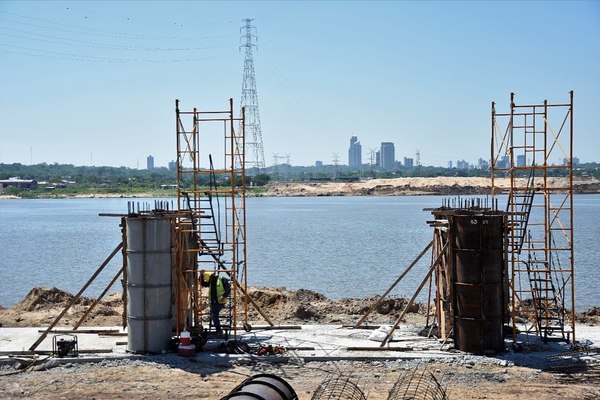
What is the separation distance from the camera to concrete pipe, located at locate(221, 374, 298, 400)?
12188 millimetres

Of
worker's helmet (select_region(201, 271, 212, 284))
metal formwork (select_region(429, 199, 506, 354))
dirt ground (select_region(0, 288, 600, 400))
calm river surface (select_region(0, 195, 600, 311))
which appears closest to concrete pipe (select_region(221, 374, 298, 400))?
dirt ground (select_region(0, 288, 600, 400))

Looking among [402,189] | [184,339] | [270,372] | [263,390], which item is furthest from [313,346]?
[402,189]

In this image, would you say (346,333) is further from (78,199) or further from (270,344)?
(78,199)

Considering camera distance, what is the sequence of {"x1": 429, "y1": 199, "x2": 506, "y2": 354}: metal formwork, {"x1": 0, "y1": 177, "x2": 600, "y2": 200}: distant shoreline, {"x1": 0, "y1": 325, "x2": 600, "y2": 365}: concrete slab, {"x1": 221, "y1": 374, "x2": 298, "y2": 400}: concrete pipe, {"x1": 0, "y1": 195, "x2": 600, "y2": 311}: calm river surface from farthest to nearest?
{"x1": 0, "y1": 177, "x2": 600, "y2": 200}: distant shoreline, {"x1": 0, "y1": 195, "x2": 600, "y2": 311}: calm river surface, {"x1": 429, "y1": 199, "x2": 506, "y2": 354}: metal formwork, {"x1": 0, "y1": 325, "x2": 600, "y2": 365}: concrete slab, {"x1": 221, "y1": 374, "x2": 298, "y2": 400}: concrete pipe

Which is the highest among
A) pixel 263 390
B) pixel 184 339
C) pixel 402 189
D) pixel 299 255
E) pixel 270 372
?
pixel 263 390

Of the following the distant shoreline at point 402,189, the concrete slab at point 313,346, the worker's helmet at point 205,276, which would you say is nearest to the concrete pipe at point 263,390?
the concrete slab at point 313,346

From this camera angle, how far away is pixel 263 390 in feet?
41.4

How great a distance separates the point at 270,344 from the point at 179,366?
267 cm

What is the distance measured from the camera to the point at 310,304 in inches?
1056

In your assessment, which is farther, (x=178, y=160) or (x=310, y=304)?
(x=310, y=304)

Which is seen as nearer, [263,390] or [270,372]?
[263,390]

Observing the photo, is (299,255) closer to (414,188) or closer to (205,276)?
(205,276)

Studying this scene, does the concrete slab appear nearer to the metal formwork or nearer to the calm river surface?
the metal formwork

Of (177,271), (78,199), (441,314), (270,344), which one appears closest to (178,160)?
(177,271)
